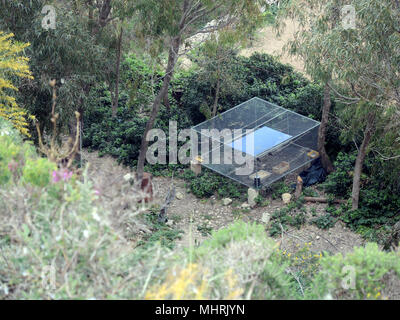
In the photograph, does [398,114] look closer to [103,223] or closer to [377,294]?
[377,294]

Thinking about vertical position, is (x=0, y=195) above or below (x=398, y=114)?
above

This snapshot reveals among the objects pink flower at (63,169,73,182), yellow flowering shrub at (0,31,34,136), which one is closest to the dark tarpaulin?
yellow flowering shrub at (0,31,34,136)

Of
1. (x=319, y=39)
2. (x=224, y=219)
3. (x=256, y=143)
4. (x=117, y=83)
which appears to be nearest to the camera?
(x=319, y=39)

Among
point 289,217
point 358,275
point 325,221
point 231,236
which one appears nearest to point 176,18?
point 289,217

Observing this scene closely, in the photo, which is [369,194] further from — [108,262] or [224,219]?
[108,262]

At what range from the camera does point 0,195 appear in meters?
A: 5.63

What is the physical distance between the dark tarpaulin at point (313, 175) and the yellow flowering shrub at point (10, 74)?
6305 millimetres

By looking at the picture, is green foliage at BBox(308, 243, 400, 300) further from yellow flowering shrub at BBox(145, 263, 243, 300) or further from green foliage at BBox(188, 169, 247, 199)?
green foliage at BBox(188, 169, 247, 199)

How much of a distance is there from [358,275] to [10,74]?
8.41 meters

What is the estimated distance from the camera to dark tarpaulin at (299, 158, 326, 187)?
12977 mm

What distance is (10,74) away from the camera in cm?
1112

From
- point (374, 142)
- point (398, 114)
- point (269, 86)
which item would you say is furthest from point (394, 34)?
point (269, 86)

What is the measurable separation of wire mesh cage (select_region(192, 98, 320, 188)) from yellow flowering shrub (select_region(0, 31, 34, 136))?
442 centimetres

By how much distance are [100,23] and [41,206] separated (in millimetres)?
9496
